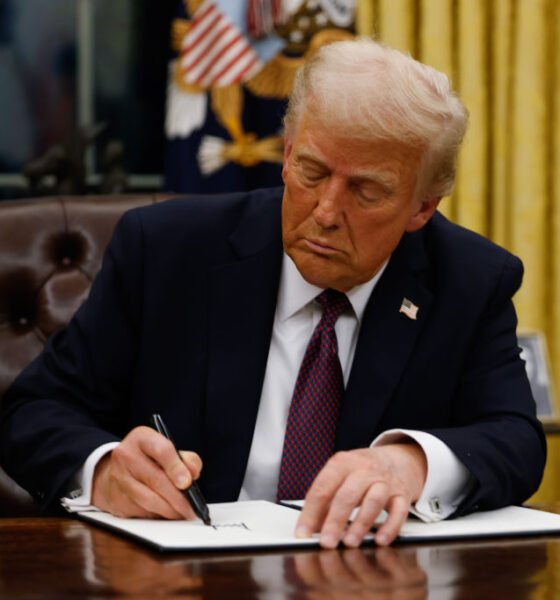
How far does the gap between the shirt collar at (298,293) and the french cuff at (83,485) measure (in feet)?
1.55

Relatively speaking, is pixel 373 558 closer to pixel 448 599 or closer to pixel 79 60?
pixel 448 599

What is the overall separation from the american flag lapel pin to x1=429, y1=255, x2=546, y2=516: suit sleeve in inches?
4.9

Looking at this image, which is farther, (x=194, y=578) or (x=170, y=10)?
(x=170, y=10)

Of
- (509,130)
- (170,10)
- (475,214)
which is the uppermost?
(170,10)

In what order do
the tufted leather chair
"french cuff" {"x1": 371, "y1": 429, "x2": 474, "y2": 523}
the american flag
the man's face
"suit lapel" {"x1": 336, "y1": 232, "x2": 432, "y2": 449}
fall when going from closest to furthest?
"french cuff" {"x1": 371, "y1": 429, "x2": 474, "y2": 523} < the man's face < "suit lapel" {"x1": 336, "y1": 232, "x2": 432, "y2": 449} < the tufted leather chair < the american flag

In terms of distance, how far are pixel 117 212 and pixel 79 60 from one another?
1.71 meters

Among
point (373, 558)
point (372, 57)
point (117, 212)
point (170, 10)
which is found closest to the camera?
point (373, 558)

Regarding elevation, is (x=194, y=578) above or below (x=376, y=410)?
above

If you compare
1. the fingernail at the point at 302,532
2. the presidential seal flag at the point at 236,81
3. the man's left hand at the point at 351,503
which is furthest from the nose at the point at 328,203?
the presidential seal flag at the point at 236,81

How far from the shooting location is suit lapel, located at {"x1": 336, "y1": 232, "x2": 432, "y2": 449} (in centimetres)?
213

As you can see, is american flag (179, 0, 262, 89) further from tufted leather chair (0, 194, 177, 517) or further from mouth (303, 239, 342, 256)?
mouth (303, 239, 342, 256)

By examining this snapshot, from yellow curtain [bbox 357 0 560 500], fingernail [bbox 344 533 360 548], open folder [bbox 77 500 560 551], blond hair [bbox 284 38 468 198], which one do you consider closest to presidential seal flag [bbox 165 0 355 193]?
yellow curtain [bbox 357 0 560 500]

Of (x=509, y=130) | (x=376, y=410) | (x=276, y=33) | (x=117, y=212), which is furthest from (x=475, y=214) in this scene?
(x=376, y=410)

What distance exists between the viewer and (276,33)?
3.66m
